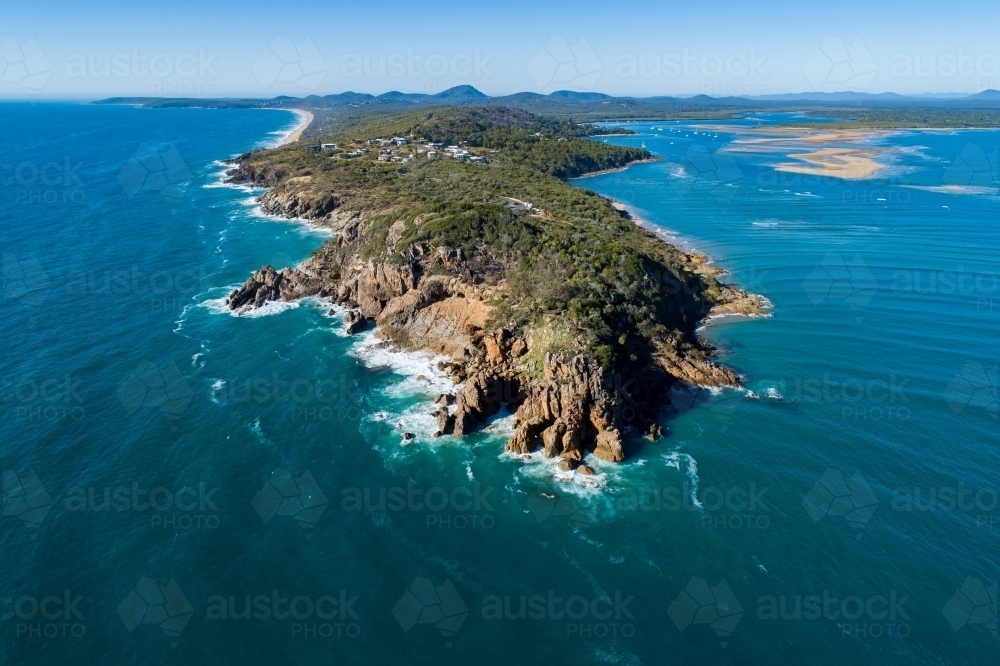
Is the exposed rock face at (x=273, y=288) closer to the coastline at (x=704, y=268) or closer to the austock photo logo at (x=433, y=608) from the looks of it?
the austock photo logo at (x=433, y=608)

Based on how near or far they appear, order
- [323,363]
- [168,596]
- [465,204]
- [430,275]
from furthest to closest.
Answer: [465,204], [430,275], [323,363], [168,596]

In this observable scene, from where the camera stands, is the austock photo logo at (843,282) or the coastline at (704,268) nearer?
the coastline at (704,268)

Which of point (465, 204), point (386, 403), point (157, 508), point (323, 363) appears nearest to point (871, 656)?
point (386, 403)

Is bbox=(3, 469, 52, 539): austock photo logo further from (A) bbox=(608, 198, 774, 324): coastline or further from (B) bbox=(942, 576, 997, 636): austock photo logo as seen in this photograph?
(A) bbox=(608, 198, 774, 324): coastline

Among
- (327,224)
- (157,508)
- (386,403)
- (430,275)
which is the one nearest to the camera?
(157,508)

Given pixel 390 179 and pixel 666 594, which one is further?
pixel 390 179

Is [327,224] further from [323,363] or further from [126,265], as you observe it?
[323,363]

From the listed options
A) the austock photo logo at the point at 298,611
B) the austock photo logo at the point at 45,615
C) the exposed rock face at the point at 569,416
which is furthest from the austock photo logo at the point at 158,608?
the exposed rock face at the point at 569,416
